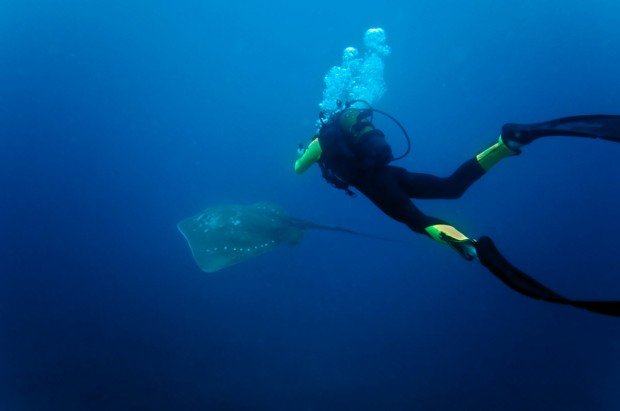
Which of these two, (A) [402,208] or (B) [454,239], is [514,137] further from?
(B) [454,239]

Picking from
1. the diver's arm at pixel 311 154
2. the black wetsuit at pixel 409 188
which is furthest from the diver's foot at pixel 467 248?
the diver's arm at pixel 311 154

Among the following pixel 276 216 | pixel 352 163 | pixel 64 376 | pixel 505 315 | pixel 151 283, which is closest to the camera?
pixel 352 163

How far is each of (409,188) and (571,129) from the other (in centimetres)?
208

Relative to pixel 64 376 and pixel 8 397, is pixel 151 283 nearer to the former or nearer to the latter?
pixel 64 376

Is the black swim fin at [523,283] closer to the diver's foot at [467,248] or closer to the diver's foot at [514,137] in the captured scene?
the diver's foot at [467,248]

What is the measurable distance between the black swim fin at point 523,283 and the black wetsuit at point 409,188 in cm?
103

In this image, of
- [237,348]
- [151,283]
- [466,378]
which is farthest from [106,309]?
[466,378]

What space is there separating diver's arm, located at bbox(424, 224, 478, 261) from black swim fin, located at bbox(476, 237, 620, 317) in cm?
21

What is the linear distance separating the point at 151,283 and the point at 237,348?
503cm

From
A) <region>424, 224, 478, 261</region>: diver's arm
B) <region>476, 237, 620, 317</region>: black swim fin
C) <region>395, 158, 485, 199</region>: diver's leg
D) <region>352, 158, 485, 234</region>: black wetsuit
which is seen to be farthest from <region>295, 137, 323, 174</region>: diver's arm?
<region>476, 237, 620, 317</region>: black swim fin

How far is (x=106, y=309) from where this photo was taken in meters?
16.1

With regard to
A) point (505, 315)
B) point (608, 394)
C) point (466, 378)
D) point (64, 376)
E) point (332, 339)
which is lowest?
point (608, 394)

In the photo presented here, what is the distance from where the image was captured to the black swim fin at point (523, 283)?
238cm

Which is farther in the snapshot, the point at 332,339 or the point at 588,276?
the point at 588,276
